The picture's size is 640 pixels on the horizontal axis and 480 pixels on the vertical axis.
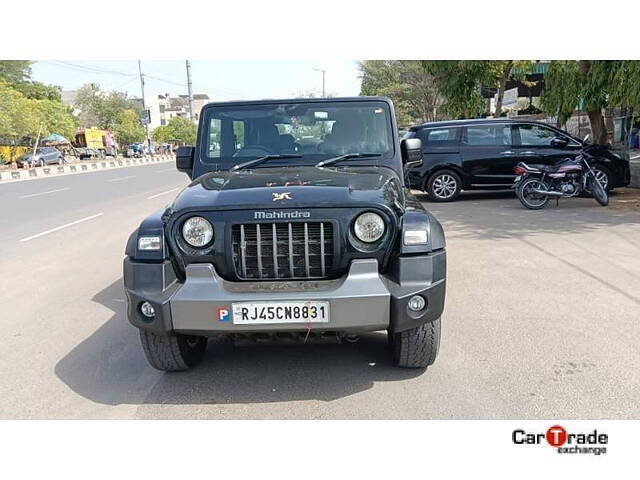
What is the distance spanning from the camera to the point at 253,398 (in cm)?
343

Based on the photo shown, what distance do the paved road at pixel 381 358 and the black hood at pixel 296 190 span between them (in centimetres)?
117

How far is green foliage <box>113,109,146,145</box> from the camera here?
6838cm

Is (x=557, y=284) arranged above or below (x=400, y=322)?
below

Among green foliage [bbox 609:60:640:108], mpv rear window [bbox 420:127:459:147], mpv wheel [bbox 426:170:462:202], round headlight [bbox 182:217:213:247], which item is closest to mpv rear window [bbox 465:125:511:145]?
mpv rear window [bbox 420:127:459:147]

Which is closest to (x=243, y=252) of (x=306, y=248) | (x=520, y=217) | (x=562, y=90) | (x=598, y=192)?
(x=306, y=248)

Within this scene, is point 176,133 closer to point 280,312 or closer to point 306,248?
point 306,248

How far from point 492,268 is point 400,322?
3.53 meters

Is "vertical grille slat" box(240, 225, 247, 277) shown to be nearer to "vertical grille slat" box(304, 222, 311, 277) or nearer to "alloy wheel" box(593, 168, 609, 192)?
"vertical grille slat" box(304, 222, 311, 277)

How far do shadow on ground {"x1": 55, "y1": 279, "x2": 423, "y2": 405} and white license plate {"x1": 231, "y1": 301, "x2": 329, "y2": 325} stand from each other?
589 mm

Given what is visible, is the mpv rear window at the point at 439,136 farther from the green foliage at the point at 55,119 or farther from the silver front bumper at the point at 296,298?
the green foliage at the point at 55,119

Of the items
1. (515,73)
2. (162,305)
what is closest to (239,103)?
(162,305)

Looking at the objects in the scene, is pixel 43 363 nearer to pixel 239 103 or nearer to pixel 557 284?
pixel 239 103

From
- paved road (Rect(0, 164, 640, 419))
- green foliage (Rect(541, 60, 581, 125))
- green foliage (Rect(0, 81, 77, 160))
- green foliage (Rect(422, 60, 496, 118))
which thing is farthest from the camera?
green foliage (Rect(0, 81, 77, 160))

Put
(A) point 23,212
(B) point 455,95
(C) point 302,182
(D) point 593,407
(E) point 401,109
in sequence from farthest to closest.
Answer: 1. (E) point 401,109
2. (B) point 455,95
3. (A) point 23,212
4. (C) point 302,182
5. (D) point 593,407
